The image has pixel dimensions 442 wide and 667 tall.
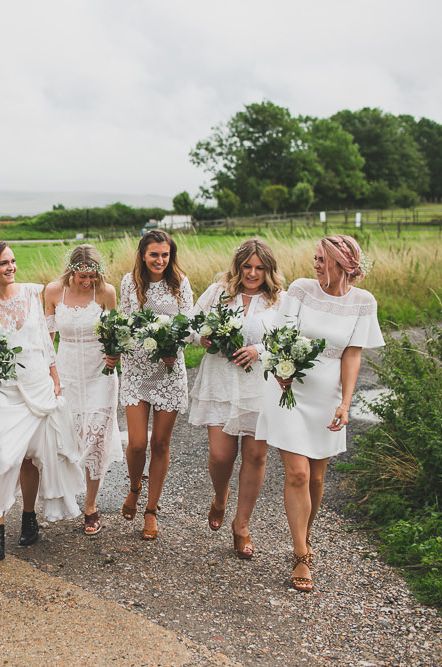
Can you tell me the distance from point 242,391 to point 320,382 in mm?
690

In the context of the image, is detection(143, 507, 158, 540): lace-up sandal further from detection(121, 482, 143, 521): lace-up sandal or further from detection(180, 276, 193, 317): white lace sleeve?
detection(180, 276, 193, 317): white lace sleeve

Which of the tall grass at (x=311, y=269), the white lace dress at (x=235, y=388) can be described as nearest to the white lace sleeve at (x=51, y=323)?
the white lace dress at (x=235, y=388)

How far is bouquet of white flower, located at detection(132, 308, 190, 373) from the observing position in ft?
17.3

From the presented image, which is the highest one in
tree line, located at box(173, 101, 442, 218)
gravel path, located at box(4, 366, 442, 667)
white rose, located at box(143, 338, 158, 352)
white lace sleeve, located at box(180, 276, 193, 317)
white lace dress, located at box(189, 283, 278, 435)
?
tree line, located at box(173, 101, 442, 218)

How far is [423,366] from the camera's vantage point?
7125 millimetres

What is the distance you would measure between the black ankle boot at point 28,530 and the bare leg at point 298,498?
1.80 metres

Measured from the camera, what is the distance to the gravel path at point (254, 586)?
13.7ft

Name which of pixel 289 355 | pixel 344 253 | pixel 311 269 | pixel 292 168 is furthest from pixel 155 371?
pixel 292 168

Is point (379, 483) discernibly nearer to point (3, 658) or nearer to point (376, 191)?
point (3, 658)

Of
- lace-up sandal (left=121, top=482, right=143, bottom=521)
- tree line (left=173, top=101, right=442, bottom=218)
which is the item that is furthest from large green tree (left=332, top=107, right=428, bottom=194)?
lace-up sandal (left=121, top=482, right=143, bottom=521)

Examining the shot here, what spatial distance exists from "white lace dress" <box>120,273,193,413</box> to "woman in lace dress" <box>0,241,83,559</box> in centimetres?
51

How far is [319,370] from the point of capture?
494cm

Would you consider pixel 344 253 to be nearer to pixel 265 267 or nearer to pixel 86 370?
pixel 265 267

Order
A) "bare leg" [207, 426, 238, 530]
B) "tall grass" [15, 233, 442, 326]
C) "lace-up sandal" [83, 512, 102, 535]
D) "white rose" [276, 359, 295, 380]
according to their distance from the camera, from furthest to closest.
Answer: "tall grass" [15, 233, 442, 326], "lace-up sandal" [83, 512, 102, 535], "bare leg" [207, 426, 238, 530], "white rose" [276, 359, 295, 380]
